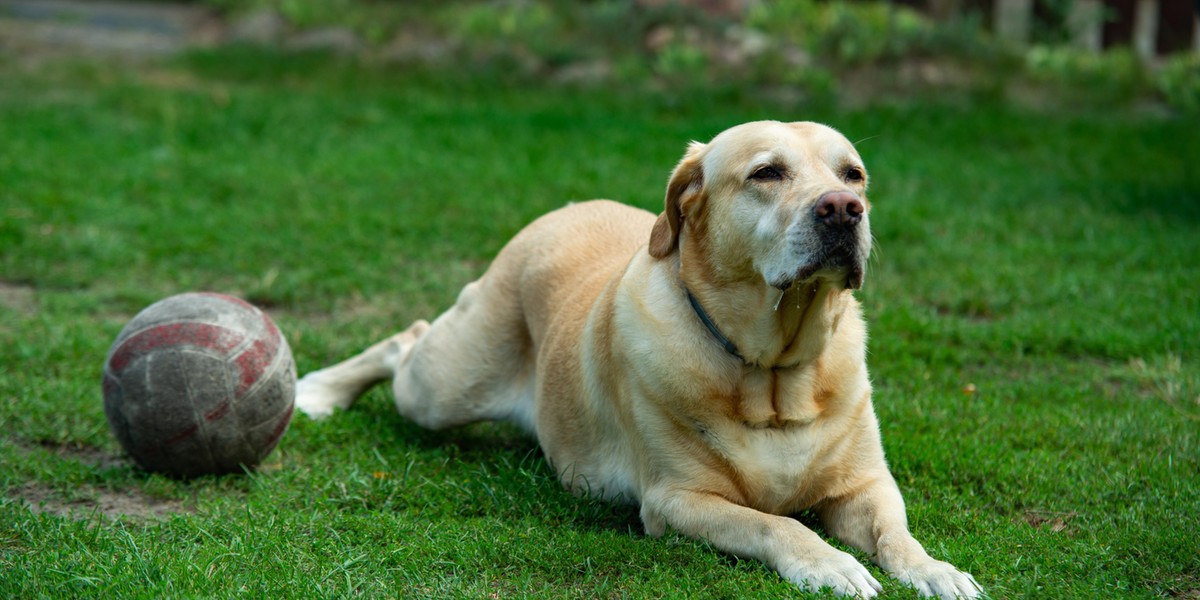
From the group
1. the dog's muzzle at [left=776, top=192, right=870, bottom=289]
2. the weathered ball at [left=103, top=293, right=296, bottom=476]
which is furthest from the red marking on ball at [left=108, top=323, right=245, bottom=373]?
the dog's muzzle at [left=776, top=192, right=870, bottom=289]

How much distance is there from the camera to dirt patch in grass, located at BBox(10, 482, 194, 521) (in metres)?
4.32

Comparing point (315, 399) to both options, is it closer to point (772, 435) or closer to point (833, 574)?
point (772, 435)

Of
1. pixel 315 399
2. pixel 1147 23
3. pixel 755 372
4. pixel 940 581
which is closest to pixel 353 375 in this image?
pixel 315 399

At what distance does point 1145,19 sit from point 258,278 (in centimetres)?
990

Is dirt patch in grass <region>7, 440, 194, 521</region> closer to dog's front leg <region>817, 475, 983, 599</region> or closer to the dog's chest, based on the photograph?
the dog's chest

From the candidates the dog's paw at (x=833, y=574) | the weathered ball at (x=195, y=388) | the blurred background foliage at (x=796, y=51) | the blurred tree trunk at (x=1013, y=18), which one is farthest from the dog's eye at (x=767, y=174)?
the blurred tree trunk at (x=1013, y=18)

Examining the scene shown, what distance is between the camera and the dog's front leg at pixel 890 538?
3578 mm

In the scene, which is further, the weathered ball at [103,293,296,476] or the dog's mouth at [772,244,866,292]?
the weathered ball at [103,293,296,476]

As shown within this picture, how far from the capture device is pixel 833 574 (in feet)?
11.8

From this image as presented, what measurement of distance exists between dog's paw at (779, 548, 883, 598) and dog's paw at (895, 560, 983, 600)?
119mm

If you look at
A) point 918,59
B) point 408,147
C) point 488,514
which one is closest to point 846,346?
point 488,514

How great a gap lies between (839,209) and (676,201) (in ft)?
2.29

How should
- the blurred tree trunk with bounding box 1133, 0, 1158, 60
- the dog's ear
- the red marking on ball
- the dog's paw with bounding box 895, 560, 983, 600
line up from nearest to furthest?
the dog's paw with bounding box 895, 560, 983, 600 → the dog's ear → the red marking on ball → the blurred tree trunk with bounding box 1133, 0, 1158, 60

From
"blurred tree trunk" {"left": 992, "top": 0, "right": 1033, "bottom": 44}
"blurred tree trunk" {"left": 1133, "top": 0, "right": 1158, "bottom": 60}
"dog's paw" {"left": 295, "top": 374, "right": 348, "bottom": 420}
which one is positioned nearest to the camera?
"dog's paw" {"left": 295, "top": 374, "right": 348, "bottom": 420}
